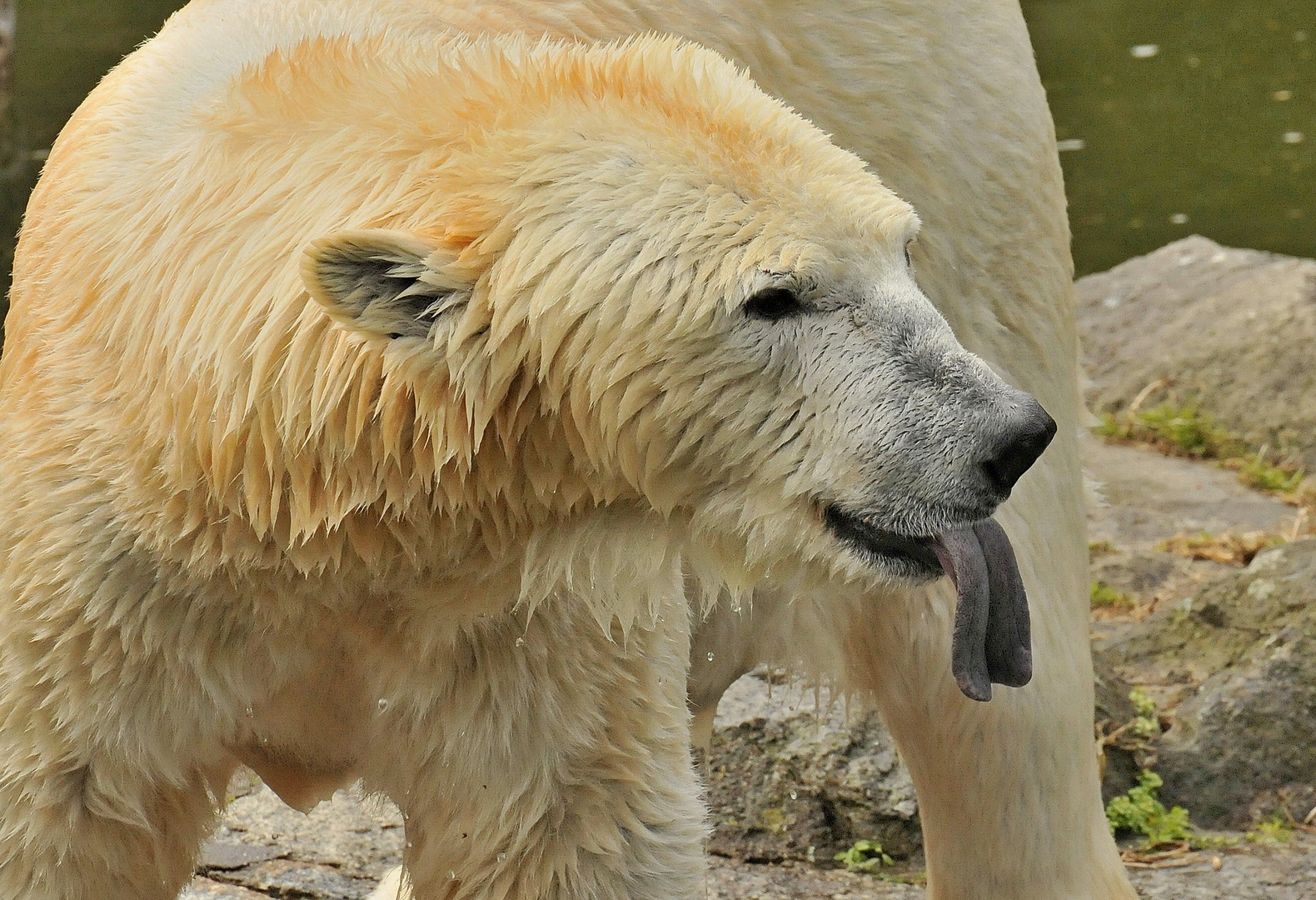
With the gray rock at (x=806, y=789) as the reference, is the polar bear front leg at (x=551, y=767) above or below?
above

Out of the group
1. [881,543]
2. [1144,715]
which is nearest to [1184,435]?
[1144,715]

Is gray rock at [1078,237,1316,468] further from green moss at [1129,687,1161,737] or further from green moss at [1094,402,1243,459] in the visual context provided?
green moss at [1129,687,1161,737]

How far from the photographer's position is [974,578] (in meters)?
2.29

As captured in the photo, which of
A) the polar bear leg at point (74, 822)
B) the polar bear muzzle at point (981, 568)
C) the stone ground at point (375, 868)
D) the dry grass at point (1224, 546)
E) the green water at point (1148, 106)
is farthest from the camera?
the green water at point (1148, 106)

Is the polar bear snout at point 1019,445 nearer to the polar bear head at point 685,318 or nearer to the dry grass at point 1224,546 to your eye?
the polar bear head at point 685,318

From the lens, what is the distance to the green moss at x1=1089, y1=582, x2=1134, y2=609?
5312 mm

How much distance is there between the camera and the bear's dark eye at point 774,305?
6.81 ft

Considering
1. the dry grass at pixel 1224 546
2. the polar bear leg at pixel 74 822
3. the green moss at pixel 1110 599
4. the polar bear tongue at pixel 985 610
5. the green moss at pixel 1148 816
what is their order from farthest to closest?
the dry grass at pixel 1224 546 < the green moss at pixel 1110 599 < the green moss at pixel 1148 816 < the polar bear leg at pixel 74 822 < the polar bear tongue at pixel 985 610

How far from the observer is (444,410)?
83.3 inches

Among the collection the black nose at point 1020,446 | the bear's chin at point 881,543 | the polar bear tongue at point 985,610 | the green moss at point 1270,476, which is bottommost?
the green moss at point 1270,476

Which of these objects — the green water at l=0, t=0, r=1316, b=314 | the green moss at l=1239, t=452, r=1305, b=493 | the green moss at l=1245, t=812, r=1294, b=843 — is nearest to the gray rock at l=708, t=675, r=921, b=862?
the green moss at l=1245, t=812, r=1294, b=843

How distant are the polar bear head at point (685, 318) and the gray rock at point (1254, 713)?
2334mm

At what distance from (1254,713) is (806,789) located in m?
1.09

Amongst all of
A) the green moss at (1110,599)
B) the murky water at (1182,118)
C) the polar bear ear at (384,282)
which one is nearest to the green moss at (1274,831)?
the green moss at (1110,599)
